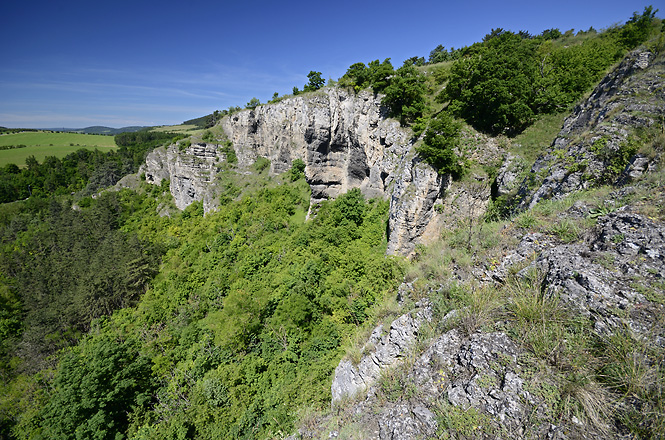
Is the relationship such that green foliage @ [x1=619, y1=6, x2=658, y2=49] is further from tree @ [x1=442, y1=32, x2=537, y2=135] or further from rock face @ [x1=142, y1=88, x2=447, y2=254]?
rock face @ [x1=142, y1=88, x2=447, y2=254]

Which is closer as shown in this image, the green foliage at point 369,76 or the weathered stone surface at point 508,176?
the weathered stone surface at point 508,176

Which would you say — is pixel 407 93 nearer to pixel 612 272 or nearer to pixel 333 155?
pixel 333 155

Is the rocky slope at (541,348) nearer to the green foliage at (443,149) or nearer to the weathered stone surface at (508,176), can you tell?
the weathered stone surface at (508,176)

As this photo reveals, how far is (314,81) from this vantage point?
3741 centimetres

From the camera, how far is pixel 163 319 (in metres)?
26.8

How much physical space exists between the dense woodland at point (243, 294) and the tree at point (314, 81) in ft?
0.69

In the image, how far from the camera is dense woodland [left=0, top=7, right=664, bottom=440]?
15.1 m

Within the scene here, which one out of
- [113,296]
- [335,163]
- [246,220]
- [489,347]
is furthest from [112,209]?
[489,347]

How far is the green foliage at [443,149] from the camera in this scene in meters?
17.5

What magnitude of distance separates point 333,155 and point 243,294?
2161 centimetres

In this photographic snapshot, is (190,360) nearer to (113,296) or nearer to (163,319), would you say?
(163,319)

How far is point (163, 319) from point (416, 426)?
30.7 metres

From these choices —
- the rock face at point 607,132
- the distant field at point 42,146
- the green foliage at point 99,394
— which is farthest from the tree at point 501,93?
the distant field at point 42,146

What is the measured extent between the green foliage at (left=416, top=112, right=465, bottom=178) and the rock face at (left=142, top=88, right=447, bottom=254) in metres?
0.67
